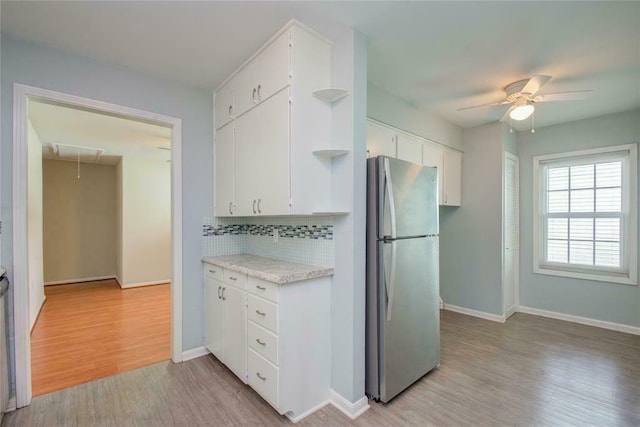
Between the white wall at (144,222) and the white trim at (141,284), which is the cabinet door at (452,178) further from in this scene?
the white trim at (141,284)

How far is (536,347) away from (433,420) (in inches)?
73.0

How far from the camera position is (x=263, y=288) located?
77.9 inches

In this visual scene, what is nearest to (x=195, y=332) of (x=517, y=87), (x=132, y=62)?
(x=132, y=62)

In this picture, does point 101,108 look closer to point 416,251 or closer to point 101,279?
point 416,251

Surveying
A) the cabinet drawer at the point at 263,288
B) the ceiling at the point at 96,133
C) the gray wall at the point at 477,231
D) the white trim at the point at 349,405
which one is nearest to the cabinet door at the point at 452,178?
the gray wall at the point at 477,231

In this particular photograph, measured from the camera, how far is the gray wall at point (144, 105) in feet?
6.53

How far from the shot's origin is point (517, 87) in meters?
2.71

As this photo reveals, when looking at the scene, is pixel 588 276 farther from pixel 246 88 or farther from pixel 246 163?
pixel 246 88

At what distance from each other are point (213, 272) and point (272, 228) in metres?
0.66

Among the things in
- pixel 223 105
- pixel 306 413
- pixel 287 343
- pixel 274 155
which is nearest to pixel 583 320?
pixel 306 413

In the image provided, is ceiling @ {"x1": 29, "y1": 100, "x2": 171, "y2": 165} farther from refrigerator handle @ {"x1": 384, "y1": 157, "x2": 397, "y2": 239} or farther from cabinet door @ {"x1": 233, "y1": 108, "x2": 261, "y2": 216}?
refrigerator handle @ {"x1": 384, "y1": 157, "x2": 397, "y2": 239}

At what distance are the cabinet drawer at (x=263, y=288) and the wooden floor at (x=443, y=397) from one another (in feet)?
2.56

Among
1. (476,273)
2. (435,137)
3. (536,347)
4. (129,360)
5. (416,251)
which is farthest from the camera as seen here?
(476,273)

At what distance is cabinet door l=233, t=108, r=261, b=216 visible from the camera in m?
2.33
